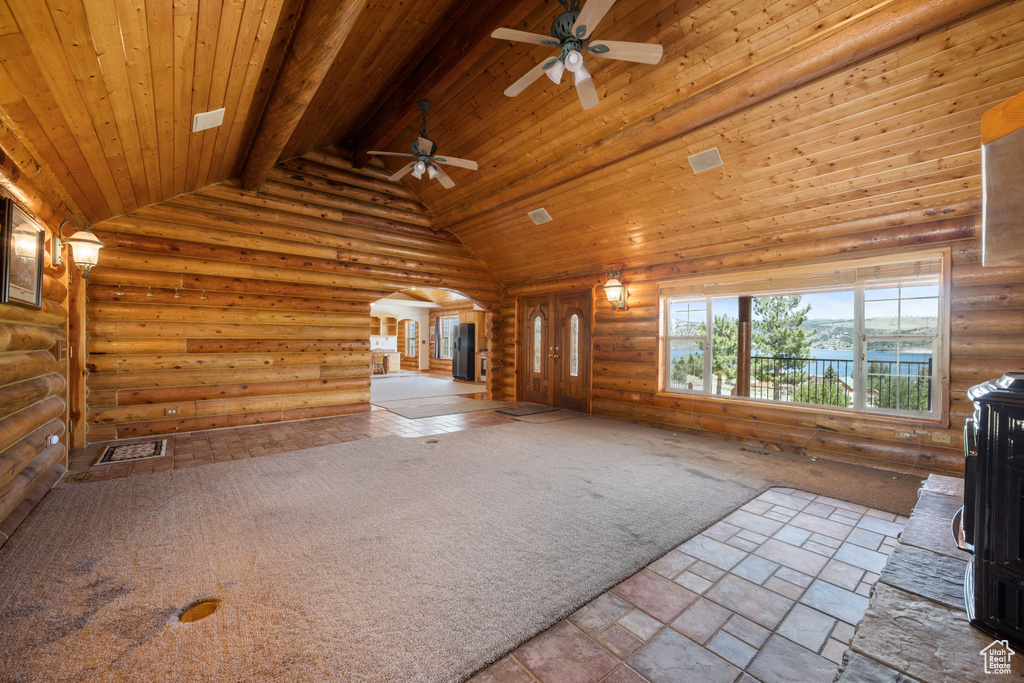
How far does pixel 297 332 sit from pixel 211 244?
173cm

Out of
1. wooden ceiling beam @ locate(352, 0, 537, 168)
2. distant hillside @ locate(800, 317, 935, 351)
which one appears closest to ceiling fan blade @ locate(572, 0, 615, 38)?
wooden ceiling beam @ locate(352, 0, 537, 168)

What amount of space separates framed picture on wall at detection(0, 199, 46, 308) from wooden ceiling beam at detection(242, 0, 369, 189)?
2.08 meters

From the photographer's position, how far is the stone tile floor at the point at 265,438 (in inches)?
170

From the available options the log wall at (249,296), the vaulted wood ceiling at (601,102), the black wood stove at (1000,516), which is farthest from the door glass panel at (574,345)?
the black wood stove at (1000,516)

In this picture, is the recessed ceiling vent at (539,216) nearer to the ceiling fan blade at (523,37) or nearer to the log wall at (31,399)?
the ceiling fan blade at (523,37)

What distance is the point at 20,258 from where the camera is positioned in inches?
118

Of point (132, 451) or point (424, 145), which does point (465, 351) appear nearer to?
point (424, 145)

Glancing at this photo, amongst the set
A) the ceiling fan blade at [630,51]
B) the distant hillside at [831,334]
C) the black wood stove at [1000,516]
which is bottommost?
the black wood stove at [1000,516]

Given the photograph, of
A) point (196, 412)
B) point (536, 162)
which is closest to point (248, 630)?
point (196, 412)

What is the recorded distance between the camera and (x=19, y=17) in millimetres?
1885

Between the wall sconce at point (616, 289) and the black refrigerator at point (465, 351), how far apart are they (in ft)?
20.9

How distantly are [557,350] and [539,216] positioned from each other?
2.91 metres

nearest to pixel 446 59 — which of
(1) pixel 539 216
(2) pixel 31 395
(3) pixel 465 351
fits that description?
(1) pixel 539 216

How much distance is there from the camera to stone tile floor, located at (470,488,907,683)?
1715 millimetres
